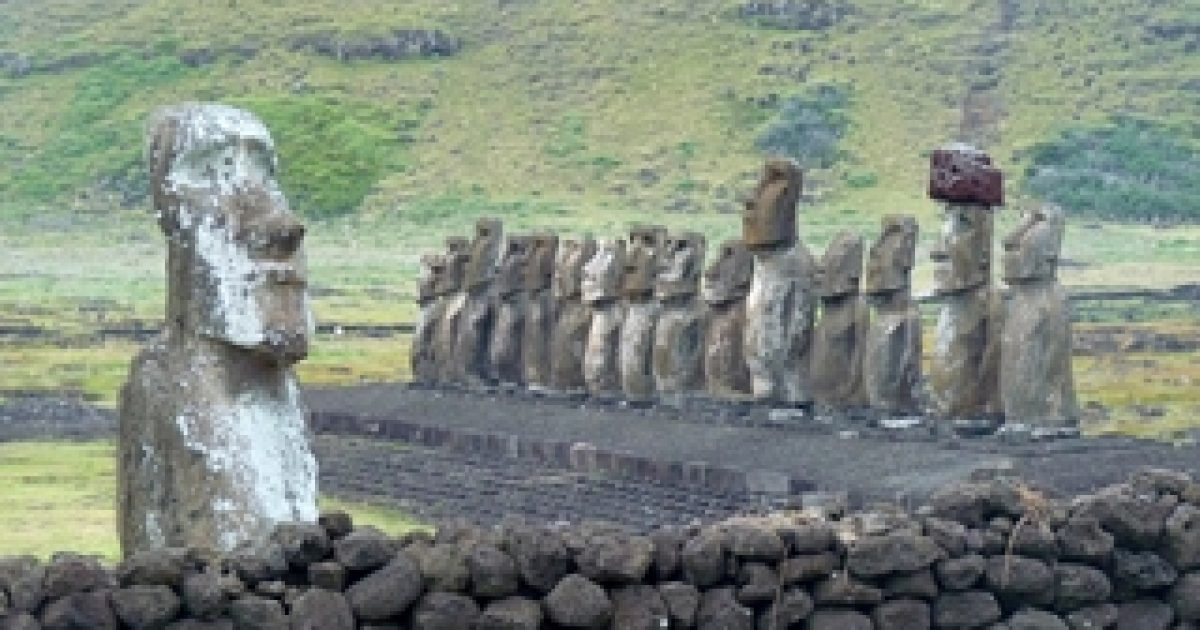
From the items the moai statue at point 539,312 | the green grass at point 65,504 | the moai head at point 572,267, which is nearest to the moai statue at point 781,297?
the green grass at point 65,504

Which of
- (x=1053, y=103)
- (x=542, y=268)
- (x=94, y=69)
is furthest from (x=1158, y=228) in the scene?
(x=542, y=268)

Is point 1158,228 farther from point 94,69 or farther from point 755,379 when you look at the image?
point 755,379

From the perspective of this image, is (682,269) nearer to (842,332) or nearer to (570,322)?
(570,322)

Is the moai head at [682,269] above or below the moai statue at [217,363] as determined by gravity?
below

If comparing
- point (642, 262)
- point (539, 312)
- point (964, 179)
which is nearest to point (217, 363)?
point (964, 179)

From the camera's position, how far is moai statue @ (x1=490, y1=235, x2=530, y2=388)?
27.2 meters

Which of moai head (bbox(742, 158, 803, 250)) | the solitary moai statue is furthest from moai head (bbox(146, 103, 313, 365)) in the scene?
the solitary moai statue

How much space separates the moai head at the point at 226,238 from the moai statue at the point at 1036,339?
393 inches

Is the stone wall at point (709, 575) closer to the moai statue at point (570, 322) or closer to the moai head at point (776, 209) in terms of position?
the moai head at point (776, 209)

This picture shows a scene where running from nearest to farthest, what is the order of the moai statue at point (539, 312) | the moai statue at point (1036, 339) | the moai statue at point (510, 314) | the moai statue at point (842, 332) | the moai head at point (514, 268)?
the moai statue at point (1036, 339)
the moai statue at point (842, 332)
the moai statue at point (539, 312)
the moai statue at point (510, 314)
the moai head at point (514, 268)

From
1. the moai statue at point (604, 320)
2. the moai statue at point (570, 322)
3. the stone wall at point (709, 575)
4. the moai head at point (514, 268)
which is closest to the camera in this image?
the stone wall at point (709, 575)

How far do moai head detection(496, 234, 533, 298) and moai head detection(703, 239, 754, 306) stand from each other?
4.23 meters

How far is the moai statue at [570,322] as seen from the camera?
2592 centimetres

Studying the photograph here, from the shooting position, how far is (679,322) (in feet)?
78.9
